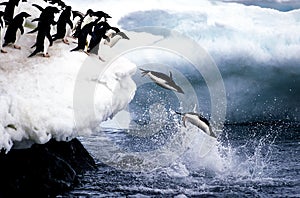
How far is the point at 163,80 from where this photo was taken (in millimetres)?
12258

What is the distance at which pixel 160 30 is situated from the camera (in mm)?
12656

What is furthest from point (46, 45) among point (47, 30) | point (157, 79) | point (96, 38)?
point (157, 79)

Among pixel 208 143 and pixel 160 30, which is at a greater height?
pixel 160 30

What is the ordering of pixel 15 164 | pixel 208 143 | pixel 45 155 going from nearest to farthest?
pixel 15 164, pixel 45 155, pixel 208 143

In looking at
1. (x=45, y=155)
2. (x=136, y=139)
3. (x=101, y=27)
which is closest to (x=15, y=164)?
(x=45, y=155)

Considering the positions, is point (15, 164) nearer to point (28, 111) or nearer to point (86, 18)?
point (28, 111)

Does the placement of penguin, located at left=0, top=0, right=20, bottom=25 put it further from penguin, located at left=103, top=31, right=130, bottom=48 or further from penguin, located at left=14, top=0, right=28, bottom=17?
penguin, located at left=103, top=31, right=130, bottom=48

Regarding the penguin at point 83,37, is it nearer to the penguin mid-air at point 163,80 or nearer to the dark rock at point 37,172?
the penguin mid-air at point 163,80

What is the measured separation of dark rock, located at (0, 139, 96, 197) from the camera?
9.21 meters

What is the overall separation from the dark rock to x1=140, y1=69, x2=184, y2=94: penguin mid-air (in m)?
2.65

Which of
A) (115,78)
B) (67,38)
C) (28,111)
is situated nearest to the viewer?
(28,111)

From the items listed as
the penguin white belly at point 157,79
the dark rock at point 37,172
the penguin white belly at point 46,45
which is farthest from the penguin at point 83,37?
the dark rock at point 37,172

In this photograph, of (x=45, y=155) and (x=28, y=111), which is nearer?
(x=28, y=111)

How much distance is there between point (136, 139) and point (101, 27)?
499 inches
